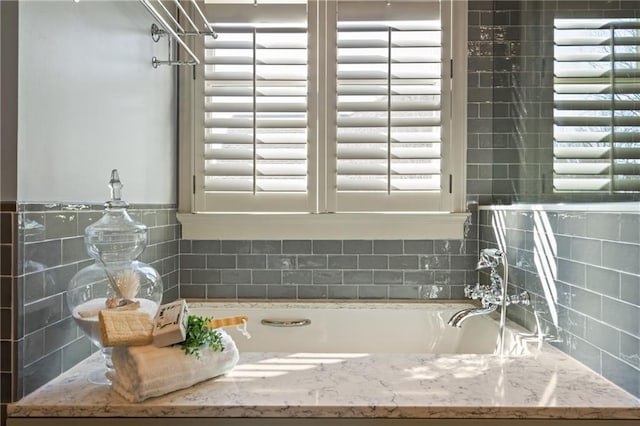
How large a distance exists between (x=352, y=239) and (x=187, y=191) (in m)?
0.85

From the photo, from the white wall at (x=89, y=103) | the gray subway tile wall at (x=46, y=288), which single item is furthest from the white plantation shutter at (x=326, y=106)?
the gray subway tile wall at (x=46, y=288)

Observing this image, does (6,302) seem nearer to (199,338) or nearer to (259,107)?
(199,338)

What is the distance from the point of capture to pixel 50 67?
135cm

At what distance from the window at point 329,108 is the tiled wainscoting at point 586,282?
62cm

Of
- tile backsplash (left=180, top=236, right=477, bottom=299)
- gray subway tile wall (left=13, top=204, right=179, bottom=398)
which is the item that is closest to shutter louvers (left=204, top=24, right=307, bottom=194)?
tile backsplash (left=180, top=236, right=477, bottom=299)

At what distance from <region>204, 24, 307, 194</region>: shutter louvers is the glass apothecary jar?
951 millimetres

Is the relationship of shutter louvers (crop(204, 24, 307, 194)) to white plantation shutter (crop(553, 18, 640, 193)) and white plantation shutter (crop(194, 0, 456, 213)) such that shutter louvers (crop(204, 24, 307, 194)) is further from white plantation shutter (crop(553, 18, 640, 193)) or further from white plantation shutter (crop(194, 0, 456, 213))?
white plantation shutter (crop(553, 18, 640, 193))

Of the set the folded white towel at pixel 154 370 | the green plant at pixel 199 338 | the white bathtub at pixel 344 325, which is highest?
the green plant at pixel 199 338

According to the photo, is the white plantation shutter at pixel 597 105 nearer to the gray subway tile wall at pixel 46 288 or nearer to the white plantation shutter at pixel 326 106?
the white plantation shutter at pixel 326 106

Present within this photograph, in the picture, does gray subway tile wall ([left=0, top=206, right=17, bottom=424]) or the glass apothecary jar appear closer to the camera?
gray subway tile wall ([left=0, top=206, right=17, bottom=424])

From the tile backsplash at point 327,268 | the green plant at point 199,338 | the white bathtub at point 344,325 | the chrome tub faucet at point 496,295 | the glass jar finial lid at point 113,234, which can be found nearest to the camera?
the green plant at point 199,338

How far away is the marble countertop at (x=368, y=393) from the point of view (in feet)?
3.87

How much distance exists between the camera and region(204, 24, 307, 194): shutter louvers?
241 cm

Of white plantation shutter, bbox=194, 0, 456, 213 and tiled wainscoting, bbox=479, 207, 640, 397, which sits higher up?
white plantation shutter, bbox=194, 0, 456, 213
